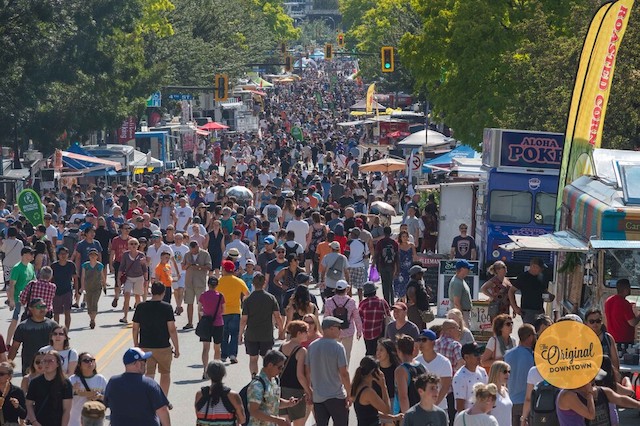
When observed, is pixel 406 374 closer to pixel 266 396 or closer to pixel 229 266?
pixel 266 396

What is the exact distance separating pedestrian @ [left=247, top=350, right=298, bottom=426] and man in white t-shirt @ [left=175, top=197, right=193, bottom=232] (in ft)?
60.2

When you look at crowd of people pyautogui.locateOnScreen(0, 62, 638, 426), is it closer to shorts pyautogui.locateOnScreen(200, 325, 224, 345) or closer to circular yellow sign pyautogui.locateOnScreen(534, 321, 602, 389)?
shorts pyautogui.locateOnScreen(200, 325, 224, 345)

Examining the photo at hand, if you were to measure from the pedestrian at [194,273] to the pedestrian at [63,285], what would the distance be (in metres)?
2.11

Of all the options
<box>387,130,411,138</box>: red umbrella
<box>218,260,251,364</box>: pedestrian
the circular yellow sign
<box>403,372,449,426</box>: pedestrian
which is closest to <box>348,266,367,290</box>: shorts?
<box>218,260,251,364</box>: pedestrian

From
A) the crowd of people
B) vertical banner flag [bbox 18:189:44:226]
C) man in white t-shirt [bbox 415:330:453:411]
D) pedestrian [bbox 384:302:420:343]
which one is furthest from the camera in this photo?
vertical banner flag [bbox 18:189:44:226]

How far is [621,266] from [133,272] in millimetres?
9678

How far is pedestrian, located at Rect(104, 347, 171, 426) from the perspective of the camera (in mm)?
11422

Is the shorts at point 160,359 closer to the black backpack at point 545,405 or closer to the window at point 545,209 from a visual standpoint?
the black backpack at point 545,405

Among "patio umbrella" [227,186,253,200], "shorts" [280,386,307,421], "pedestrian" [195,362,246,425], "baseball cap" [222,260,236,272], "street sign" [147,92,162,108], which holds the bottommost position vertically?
"street sign" [147,92,162,108]

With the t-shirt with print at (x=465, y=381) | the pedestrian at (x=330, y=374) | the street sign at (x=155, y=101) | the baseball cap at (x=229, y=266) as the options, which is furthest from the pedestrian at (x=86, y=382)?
the street sign at (x=155, y=101)

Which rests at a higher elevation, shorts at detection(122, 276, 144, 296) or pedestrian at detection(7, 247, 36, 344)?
pedestrian at detection(7, 247, 36, 344)

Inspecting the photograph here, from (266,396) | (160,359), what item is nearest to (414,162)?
(160,359)

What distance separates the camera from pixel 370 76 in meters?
106

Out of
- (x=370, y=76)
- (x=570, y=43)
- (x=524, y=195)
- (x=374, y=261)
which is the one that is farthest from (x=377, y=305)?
(x=370, y=76)
